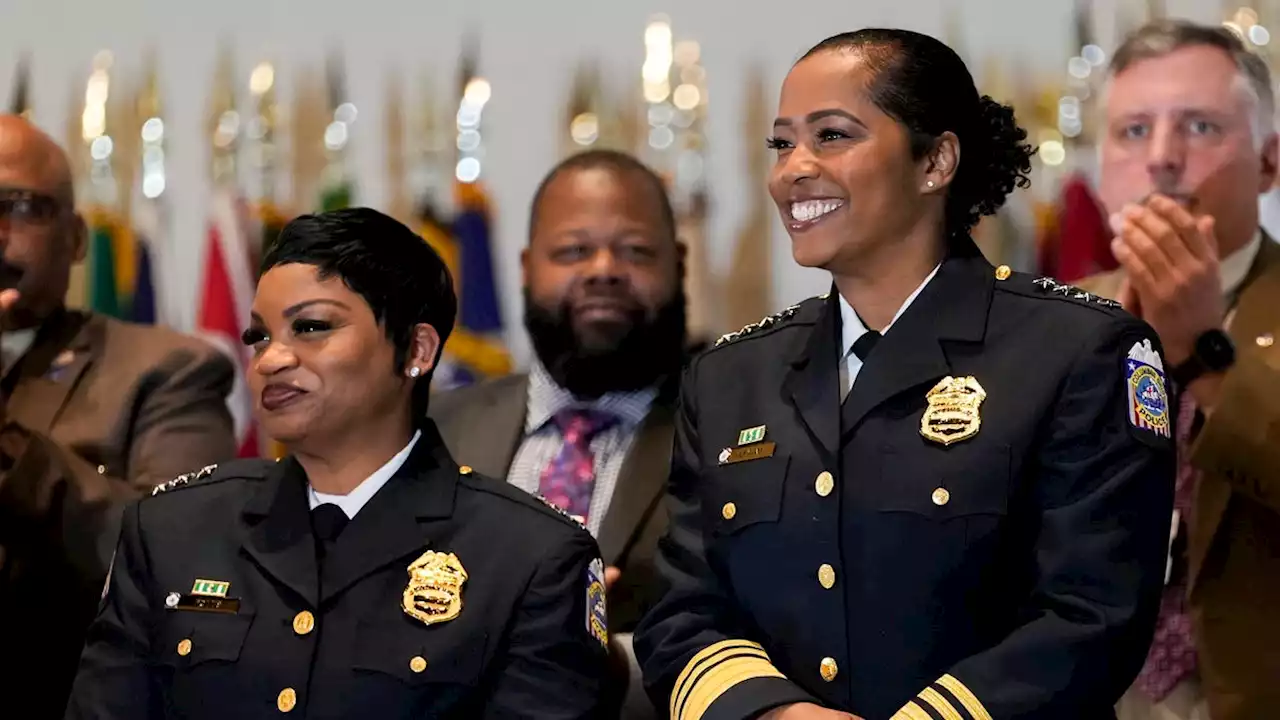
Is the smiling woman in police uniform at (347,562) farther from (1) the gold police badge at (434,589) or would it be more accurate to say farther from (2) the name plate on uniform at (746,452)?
(2) the name plate on uniform at (746,452)

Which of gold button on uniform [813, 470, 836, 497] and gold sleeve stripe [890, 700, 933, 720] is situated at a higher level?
gold button on uniform [813, 470, 836, 497]

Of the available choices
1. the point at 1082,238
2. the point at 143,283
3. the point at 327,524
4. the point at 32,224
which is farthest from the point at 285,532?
the point at 143,283

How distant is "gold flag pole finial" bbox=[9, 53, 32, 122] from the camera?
5.02 meters

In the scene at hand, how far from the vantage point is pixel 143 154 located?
5074 mm

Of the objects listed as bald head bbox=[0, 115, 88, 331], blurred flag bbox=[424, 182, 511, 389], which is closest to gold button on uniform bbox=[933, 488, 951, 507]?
bald head bbox=[0, 115, 88, 331]

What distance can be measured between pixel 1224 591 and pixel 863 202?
936 millimetres

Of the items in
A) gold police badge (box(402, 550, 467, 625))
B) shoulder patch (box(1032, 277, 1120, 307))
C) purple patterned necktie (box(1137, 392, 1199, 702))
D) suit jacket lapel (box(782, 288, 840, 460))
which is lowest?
purple patterned necktie (box(1137, 392, 1199, 702))

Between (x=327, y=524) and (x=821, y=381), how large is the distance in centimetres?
73

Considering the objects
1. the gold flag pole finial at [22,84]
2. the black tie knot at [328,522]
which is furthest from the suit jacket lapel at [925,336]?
the gold flag pole finial at [22,84]

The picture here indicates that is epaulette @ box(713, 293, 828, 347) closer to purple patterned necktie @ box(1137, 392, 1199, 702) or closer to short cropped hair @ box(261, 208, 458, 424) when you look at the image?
short cropped hair @ box(261, 208, 458, 424)

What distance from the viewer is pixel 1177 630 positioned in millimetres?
2566

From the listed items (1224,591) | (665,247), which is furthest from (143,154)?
(1224,591)

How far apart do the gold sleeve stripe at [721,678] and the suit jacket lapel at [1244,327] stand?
2.72 ft

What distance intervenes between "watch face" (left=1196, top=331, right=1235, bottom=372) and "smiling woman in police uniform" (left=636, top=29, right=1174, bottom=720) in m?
0.45
